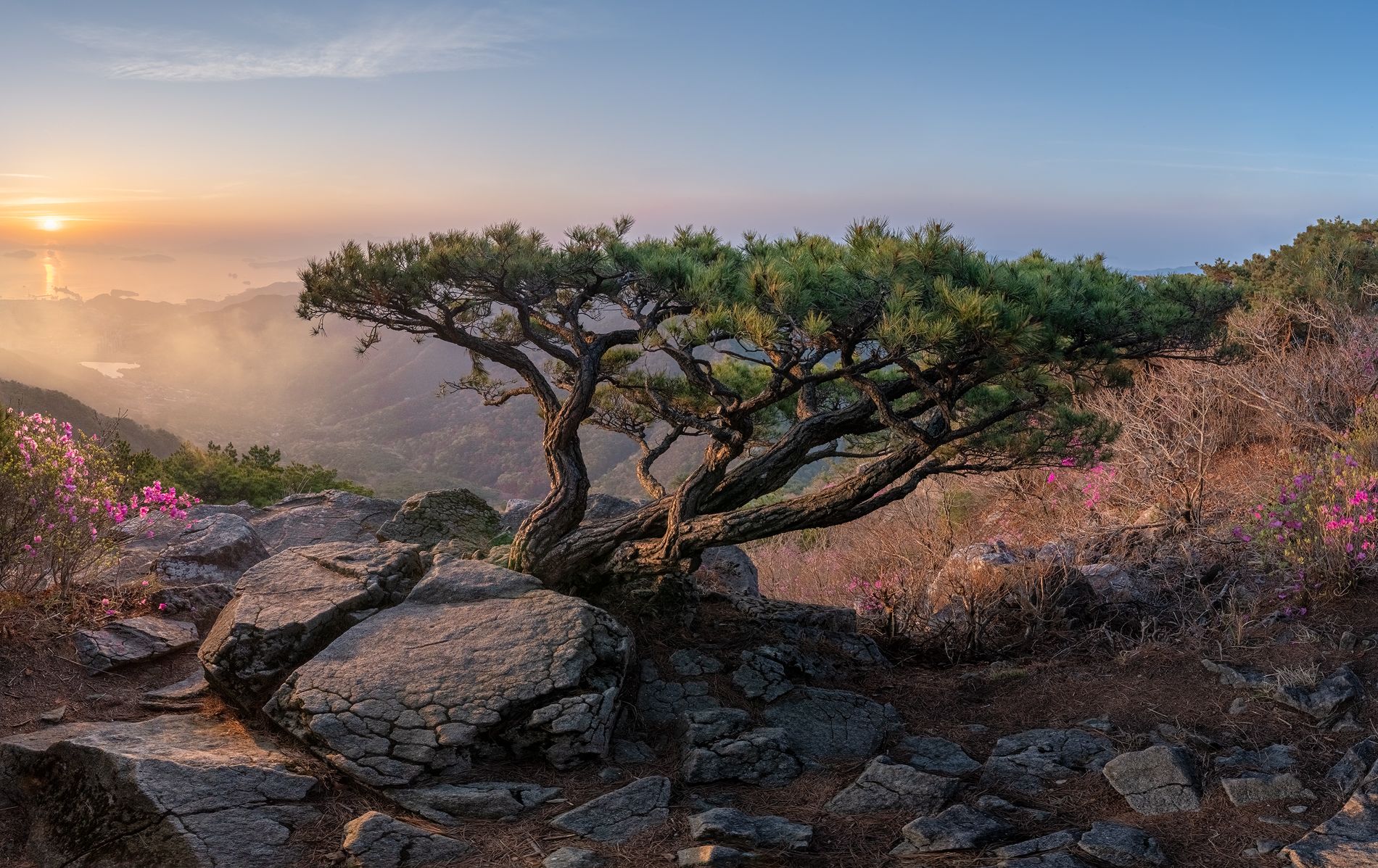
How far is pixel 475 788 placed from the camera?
5.47 m

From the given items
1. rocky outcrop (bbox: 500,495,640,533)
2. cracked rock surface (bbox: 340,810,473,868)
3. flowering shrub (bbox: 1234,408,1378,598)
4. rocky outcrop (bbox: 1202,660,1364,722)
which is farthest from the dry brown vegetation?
cracked rock surface (bbox: 340,810,473,868)

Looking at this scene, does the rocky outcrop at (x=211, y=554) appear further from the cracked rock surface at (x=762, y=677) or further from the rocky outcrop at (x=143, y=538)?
the cracked rock surface at (x=762, y=677)

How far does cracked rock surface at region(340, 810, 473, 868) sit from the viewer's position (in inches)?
187

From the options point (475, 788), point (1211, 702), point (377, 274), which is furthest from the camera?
point (377, 274)

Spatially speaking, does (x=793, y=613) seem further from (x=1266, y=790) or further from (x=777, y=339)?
(x=1266, y=790)

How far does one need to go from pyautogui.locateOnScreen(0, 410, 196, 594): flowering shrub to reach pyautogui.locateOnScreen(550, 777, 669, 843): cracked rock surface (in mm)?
5243

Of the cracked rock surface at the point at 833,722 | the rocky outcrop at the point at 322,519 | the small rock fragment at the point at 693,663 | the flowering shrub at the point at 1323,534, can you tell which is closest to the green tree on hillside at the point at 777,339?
the small rock fragment at the point at 693,663

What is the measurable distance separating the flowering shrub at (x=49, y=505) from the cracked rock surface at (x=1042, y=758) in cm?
744

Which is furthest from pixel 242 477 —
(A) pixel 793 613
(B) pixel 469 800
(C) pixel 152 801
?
(B) pixel 469 800

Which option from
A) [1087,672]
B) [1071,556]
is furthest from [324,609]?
[1071,556]

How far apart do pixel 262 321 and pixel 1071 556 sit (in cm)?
8400

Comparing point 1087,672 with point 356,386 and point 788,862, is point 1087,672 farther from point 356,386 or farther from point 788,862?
point 356,386

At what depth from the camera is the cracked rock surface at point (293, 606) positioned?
6.38m

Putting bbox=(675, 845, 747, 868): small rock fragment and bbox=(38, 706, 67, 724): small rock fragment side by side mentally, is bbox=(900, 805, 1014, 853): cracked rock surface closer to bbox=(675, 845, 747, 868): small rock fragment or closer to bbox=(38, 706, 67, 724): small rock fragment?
bbox=(675, 845, 747, 868): small rock fragment
